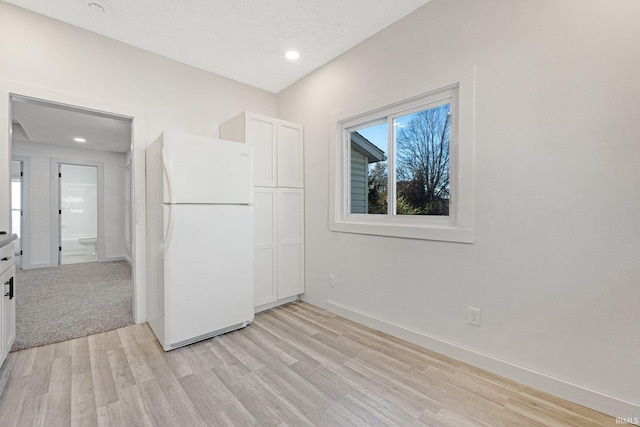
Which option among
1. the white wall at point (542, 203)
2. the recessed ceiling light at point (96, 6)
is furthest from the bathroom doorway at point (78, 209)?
the white wall at point (542, 203)

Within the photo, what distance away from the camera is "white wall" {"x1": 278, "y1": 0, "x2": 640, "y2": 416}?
143 cm

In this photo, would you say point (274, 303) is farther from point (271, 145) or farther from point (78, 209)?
point (78, 209)

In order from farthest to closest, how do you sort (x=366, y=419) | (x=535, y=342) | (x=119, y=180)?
(x=119, y=180) → (x=535, y=342) → (x=366, y=419)

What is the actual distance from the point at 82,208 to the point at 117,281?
14.2 feet

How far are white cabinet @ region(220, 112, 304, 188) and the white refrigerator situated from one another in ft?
1.26

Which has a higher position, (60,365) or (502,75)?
(502,75)

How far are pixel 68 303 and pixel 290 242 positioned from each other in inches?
106

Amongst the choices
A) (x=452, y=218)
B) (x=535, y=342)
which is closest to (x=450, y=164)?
(x=452, y=218)

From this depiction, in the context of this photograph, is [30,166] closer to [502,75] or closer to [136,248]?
[136,248]

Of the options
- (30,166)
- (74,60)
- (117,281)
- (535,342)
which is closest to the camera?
(535,342)

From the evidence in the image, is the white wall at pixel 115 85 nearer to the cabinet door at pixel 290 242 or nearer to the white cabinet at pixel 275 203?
the white cabinet at pixel 275 203

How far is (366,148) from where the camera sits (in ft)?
9.22

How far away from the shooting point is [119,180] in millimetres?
6094

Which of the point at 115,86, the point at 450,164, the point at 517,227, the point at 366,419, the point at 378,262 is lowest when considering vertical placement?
the point at 366,419
